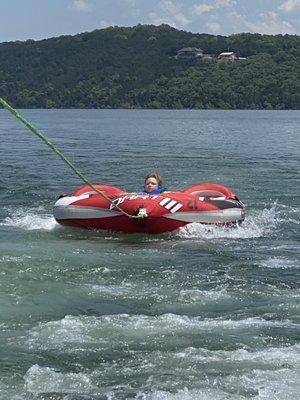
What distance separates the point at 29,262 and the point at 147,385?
473cm

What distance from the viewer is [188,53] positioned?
16975cm

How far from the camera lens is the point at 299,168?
83.0ft

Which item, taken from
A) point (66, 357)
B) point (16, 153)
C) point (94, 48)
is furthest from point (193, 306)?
point (94, 48)

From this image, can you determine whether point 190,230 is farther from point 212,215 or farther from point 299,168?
point 299,168

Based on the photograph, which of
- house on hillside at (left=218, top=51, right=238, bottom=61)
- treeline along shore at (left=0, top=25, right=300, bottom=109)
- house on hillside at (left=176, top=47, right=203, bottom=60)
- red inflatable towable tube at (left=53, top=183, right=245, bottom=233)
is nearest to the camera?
red inflatable towable tube at (left=53, top=183, right=245, bottom=233)

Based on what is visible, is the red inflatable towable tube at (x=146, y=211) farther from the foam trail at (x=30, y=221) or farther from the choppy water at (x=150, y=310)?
the foam trail at (x=30, y=221)

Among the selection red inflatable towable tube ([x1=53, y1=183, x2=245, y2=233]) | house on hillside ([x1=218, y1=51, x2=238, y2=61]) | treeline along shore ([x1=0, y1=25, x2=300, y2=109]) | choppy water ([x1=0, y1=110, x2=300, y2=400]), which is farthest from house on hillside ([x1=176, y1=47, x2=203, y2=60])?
red inflatable towable tube ([x1=53, y1=183, x2=245, y2=233])

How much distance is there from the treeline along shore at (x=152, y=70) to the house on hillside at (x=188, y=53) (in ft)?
0.84

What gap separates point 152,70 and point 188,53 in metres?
14.0

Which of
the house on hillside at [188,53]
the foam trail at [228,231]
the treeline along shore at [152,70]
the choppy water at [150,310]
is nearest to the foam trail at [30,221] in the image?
the choppy water at [150,310]

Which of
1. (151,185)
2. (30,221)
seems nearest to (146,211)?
(151,185)

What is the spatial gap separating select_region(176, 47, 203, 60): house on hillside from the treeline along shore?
26cm

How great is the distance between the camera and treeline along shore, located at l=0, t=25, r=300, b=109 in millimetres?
140750

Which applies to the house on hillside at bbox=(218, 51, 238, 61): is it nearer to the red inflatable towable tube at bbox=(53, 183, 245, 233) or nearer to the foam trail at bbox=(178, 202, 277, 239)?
the foam trail at bbox=(178, 202, 277, 239)
